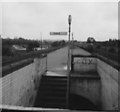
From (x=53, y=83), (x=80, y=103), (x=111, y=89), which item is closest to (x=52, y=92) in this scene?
(x=53, y=83)

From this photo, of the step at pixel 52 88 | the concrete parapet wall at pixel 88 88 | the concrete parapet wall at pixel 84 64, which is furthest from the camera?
the concrete parapet wall at pixel 84 64

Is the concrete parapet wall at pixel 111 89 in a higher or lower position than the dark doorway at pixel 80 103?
higher

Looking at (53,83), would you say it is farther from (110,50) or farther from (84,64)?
(110,50)

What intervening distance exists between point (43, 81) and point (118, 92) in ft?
19.1

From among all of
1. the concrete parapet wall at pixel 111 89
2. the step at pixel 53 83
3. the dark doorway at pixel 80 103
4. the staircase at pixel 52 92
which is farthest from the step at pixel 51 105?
the concrete parapet wall at pixel 111 89

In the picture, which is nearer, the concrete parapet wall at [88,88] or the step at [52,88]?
the step at [52,88]

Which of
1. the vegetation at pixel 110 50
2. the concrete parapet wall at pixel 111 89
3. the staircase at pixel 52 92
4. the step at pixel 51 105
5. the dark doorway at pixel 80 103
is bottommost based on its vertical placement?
the dark doorway at pixel 80 103

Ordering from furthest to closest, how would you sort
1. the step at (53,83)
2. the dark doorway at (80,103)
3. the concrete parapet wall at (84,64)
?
the concrete parapet wall at (84,64) → the step at (53,83) → the dark doorway at (80,103)

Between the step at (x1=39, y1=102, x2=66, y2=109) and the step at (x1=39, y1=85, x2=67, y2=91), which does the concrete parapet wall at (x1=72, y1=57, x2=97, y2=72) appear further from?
the step at (x1=39, y1=102, x2=66, y2=109)

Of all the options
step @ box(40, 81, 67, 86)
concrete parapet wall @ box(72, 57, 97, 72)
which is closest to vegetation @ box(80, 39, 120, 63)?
concrete parapet wall @ box(72, 57, 97, 72)

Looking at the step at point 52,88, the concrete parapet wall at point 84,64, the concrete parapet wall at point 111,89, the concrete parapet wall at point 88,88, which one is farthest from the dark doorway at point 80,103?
the concrete parapet wall at point 84,64

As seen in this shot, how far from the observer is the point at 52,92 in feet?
30.4

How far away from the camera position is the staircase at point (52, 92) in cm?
852

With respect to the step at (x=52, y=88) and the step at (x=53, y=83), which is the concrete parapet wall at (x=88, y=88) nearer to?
the step at (x=53, y=83)
